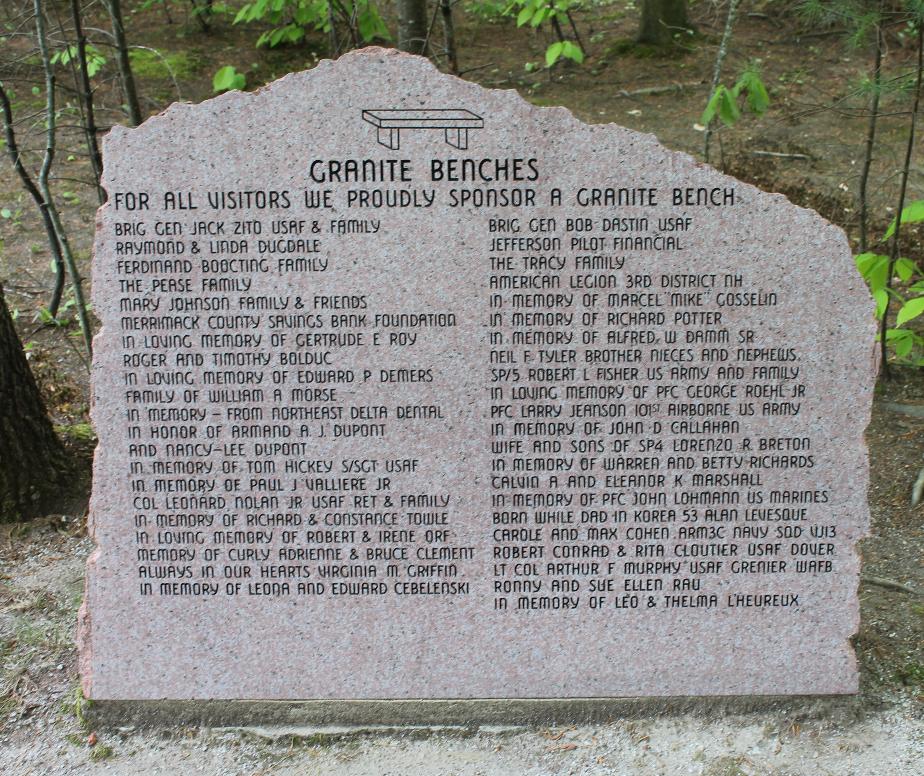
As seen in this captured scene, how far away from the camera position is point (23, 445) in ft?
15.0

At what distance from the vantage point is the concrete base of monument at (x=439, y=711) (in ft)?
10.7

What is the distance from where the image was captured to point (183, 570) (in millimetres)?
3217

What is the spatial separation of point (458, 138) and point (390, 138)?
213 mm

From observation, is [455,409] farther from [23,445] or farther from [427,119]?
[23,445]

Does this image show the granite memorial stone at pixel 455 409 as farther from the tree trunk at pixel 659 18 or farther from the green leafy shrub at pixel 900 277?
the tree trunk at pixel 659 18

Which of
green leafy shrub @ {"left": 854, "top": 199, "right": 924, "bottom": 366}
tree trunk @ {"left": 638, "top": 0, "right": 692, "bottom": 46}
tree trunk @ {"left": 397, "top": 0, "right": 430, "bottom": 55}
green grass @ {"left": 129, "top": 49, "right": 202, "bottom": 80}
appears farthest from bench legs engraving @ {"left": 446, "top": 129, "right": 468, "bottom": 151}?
tree trunk @ {"left": 638, "top": 0, "right": 692, "bottom": 46}

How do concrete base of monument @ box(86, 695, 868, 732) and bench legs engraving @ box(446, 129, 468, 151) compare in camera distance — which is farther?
concrete base of monument @ box(86, 695, 868, 732)

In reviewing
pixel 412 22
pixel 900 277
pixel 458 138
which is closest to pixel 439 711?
pixel 458 138

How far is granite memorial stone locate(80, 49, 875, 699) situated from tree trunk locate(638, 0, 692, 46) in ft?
29.5

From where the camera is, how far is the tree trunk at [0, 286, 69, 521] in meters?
4.45

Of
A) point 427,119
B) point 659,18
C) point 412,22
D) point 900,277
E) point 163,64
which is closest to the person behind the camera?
point 427,119

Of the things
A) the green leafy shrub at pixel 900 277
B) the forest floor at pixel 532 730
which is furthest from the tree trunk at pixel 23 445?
the green leafy shrub at pixel 900 277

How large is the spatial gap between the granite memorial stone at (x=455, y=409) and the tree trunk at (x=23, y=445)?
5.22 ft

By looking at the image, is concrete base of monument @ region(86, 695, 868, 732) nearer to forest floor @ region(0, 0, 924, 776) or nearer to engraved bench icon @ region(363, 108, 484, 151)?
forest floor @ region(0, 0, 924, 776)
